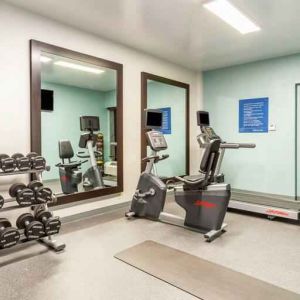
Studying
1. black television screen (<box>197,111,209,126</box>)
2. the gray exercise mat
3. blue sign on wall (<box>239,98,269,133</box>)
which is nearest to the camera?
the gray exercise mat

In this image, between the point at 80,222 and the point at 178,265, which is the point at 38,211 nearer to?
the point at 80,222

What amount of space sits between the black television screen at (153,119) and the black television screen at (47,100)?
1418 mm

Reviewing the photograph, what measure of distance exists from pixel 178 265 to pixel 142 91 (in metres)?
3.13

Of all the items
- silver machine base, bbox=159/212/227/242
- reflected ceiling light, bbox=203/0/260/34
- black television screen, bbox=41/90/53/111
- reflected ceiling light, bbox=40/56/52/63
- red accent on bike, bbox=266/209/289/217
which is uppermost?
reflected ceiling light, bbox=203/0/260/34

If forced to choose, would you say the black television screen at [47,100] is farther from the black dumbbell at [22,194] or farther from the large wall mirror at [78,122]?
the black dumbbell at [22,194]

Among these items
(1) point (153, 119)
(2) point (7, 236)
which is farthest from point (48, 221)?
(1) point (153, 119)

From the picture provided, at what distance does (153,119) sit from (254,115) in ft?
8.21

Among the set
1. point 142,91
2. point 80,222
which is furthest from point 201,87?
point 80,222

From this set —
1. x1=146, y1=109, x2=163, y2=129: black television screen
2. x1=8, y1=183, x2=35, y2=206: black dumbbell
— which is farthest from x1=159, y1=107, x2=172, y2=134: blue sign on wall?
x1=8, y1=183, x2=35, y2=206: black dumbbell

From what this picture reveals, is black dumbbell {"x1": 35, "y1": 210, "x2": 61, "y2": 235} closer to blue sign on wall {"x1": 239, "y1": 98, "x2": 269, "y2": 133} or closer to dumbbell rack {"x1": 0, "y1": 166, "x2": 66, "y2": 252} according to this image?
dumbbell rack {"x1": 0, "y1": 166, "x2": 66, "y2": 252}

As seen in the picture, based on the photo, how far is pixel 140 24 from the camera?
3562 mm

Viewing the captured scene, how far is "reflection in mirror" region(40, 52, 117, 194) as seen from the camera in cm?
372

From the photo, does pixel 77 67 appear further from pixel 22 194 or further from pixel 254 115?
pixel 254 115

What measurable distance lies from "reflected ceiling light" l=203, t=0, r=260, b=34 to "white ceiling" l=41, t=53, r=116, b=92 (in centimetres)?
185
